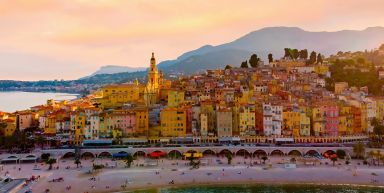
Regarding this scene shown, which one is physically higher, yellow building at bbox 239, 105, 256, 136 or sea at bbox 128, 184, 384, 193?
yellow building at bbox 239, 105, 256, 136

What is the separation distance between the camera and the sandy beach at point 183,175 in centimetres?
5050

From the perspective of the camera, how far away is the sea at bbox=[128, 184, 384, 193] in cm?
4938

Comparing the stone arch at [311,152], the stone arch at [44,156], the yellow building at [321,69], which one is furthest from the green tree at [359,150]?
the yellow building at [321,69]

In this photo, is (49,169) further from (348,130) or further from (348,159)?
(348,130)

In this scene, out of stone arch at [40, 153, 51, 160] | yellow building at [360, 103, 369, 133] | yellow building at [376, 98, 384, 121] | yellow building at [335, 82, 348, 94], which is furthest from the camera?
yellow building at [335, 82, 348, 94]

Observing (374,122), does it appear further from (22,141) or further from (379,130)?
(22,141)

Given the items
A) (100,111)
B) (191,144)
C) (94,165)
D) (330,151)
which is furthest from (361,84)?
(94,165)

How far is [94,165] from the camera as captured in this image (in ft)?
186

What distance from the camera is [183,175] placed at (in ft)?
177

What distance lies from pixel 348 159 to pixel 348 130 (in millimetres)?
11600

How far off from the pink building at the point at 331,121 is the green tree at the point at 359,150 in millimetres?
8609

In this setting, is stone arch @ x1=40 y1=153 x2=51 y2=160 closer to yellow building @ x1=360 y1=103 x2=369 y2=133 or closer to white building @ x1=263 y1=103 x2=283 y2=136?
white building @ x1=263 y1=103 x2=283 y2=136

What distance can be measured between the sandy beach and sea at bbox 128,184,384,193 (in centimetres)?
112

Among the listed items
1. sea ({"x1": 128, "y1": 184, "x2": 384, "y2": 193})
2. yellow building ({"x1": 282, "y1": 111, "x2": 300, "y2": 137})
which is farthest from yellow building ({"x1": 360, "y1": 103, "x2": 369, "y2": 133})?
sea ({"x1": 128, "y1": 184, "x2": 384, "y2": 193})
